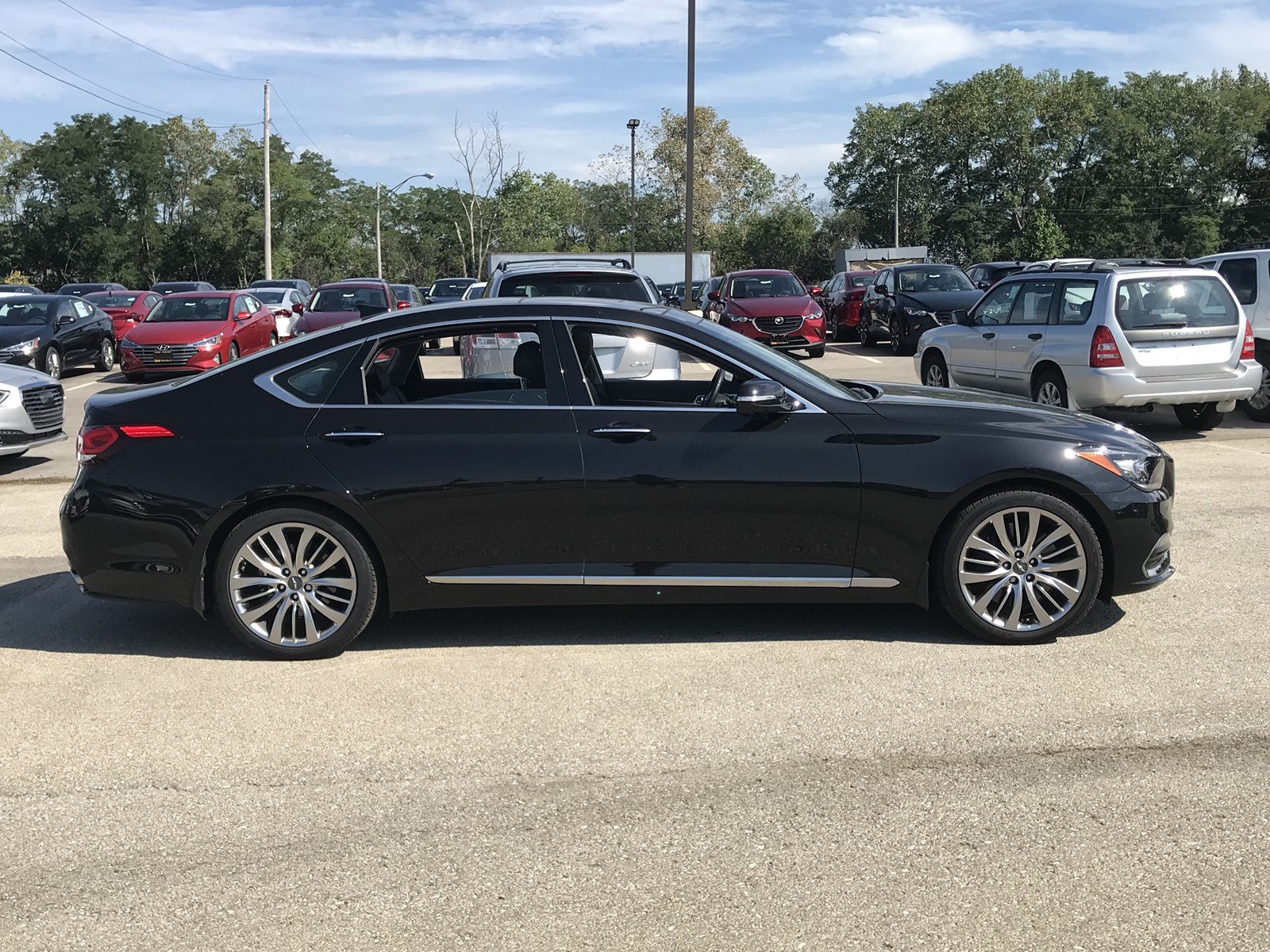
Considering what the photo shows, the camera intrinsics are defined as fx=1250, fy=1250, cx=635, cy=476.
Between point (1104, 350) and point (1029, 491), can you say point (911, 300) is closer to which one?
point (1104, 350)

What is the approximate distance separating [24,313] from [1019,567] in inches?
833

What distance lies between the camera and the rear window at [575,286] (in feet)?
35.3

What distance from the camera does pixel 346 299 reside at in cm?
2652

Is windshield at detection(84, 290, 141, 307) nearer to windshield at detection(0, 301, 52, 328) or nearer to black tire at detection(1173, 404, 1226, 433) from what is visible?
windshield at detection(0, 301, 52, 328)

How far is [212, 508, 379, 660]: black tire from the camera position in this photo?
215 inches

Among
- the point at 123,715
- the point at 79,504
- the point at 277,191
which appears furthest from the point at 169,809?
the point at 277,191

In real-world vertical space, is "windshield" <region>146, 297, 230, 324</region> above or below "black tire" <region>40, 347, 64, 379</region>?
above

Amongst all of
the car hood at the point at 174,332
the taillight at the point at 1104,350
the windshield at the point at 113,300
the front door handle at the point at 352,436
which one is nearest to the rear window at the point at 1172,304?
the taillight at the point at 1104,350

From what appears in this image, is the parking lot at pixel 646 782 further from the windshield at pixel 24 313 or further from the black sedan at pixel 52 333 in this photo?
the windshield at pixel 24 313

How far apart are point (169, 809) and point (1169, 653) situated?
160 inches

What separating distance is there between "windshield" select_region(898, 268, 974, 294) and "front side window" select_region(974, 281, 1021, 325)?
11.0 m

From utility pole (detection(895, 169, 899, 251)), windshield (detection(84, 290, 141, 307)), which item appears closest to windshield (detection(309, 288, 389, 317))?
windshield (detection(84, 290, 141, 307))

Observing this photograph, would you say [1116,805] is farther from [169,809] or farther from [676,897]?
[169,809]

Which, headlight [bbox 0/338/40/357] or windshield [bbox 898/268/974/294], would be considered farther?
windshield [bbox 898/268/974/294]
